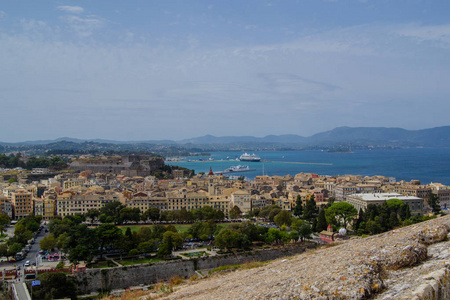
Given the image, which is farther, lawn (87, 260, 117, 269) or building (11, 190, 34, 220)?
building (11, 190, 34, 220)

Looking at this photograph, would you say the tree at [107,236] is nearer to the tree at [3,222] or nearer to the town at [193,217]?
the town at [193,217]

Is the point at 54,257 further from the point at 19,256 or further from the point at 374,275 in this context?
the point at 374,275

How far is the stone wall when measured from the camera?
1648 cm

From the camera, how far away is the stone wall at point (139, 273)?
16.5 meters

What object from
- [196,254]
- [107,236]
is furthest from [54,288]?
[196,254]

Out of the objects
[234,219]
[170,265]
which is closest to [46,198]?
[234,219]

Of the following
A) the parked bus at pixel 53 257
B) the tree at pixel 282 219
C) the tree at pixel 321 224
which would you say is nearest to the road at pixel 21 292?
the parked bus at pixel 53 257

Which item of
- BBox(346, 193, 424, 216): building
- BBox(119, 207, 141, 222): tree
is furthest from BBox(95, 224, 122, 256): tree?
BBox(346, 193, 424, 216): building

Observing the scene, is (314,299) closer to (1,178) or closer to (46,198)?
(46,198)

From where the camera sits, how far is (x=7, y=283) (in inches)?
575

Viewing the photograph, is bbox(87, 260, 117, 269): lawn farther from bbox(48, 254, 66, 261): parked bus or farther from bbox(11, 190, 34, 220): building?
bbox(11, 190, 34, 220): building

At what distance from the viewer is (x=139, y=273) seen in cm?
1717

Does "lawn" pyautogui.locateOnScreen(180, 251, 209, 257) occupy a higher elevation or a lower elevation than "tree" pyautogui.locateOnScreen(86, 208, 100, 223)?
lower

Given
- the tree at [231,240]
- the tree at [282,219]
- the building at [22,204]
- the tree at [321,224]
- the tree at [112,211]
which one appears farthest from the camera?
the building at [22,204]
